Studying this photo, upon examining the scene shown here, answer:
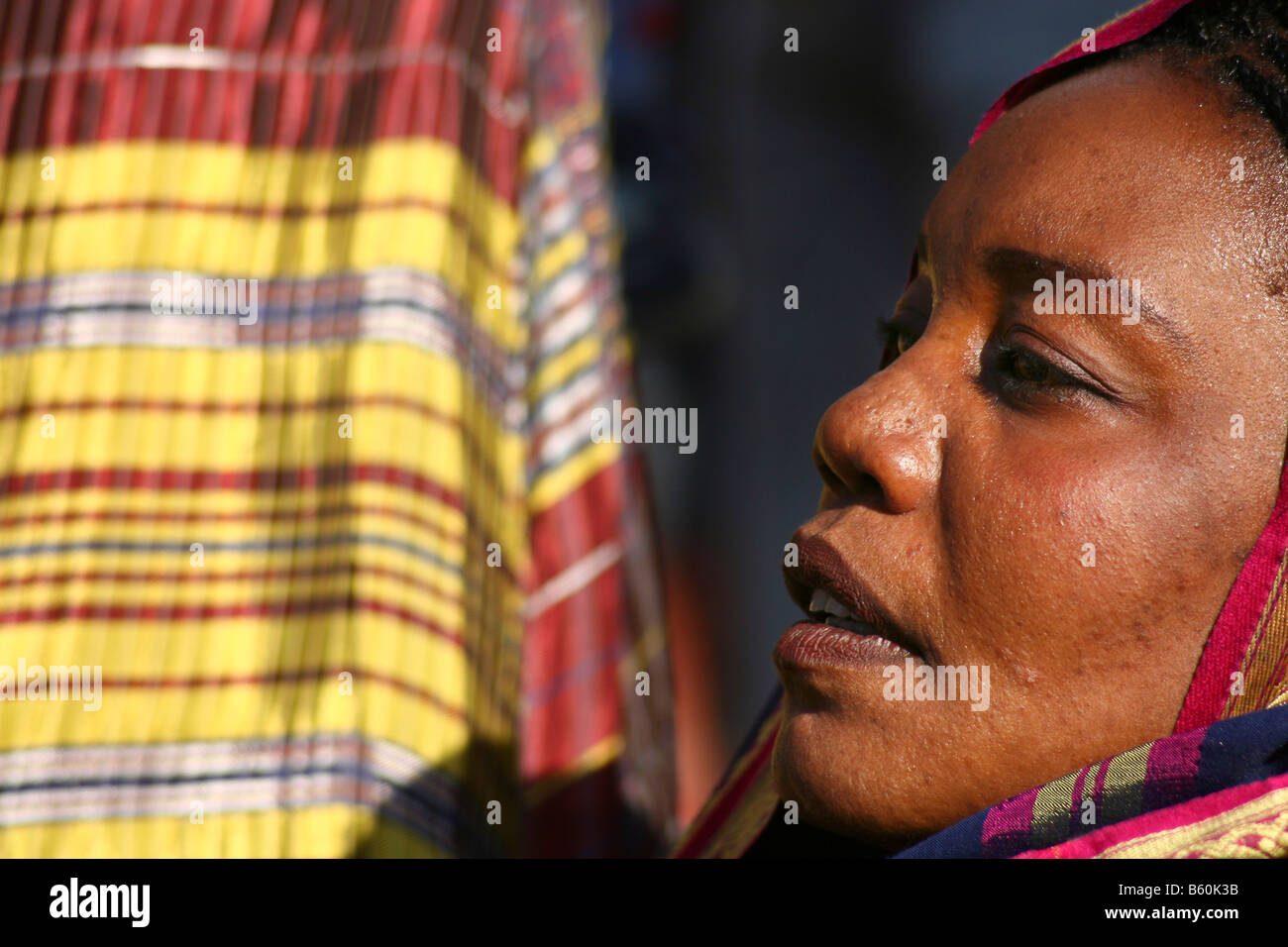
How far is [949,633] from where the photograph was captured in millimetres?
845

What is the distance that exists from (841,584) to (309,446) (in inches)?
28.9

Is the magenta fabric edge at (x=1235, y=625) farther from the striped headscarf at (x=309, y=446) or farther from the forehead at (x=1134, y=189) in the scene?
the striped headscarf at (x=309, y=446)

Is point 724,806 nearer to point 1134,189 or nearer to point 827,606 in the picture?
point 827,606

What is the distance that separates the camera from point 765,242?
9.09 ft

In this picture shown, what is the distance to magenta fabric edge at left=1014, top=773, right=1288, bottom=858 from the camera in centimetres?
71

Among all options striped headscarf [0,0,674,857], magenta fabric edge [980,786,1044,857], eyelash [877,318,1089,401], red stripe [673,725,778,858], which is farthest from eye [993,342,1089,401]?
striped headscarf [0,0,674,857]

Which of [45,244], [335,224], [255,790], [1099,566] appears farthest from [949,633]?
[45,244]

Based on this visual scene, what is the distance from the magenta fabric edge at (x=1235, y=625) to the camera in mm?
790

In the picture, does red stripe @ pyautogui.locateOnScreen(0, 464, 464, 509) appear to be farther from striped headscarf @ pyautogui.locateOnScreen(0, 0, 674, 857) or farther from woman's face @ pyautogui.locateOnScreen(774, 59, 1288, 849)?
woman's face @ pyautogui.locateOnScreen(774, 59, 1288, 849)

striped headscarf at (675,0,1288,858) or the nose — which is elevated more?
the nose

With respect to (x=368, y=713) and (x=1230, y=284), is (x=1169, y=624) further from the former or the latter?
(x=368, y=713)

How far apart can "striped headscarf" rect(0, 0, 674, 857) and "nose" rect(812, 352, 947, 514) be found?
1.95 ft

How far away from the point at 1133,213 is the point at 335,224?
0.92 metres
